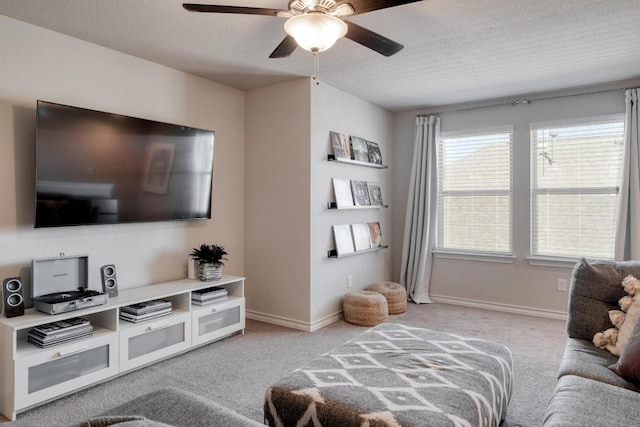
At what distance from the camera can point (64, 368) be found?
2.41m

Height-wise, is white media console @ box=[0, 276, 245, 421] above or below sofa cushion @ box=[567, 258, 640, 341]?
below

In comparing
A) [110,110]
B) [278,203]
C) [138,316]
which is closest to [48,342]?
[138,316]

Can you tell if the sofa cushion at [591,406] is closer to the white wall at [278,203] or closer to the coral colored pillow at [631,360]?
the coral colored pillow at [631,360]

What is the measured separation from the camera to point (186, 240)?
3.68 meters

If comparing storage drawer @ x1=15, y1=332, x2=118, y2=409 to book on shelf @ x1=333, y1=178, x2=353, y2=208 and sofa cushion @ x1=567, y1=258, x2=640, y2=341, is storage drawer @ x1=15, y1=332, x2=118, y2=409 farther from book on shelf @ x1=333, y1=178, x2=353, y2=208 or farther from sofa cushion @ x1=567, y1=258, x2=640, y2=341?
sofa cushion @ x1=567, y1=258, x2=640, y2=341

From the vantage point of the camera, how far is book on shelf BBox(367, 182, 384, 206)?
15.4 feet

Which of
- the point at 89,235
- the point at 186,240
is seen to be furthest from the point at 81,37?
the point at 186,240

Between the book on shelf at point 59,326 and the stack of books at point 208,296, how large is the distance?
0.88 metres

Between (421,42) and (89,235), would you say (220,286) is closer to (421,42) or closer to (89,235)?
(89,235)

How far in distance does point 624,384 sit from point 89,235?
130 inches

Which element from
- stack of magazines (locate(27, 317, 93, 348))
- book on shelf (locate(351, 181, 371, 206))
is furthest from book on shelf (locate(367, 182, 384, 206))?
stack of magazines (locate(27, 317, 93, 348))

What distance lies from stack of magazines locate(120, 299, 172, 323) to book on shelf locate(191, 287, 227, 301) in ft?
0.94

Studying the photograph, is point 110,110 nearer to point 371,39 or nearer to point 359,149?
point 371,39

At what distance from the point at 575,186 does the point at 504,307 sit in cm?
150
